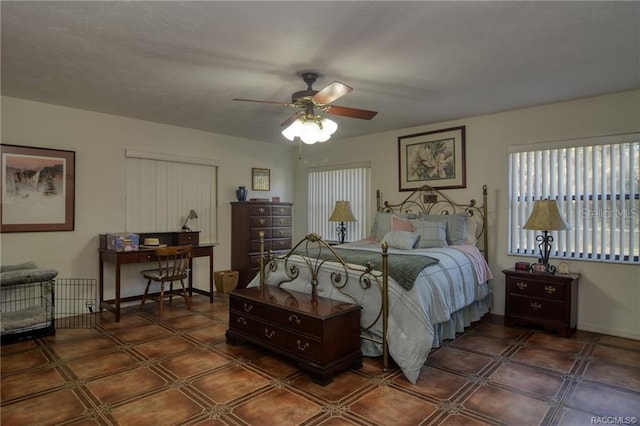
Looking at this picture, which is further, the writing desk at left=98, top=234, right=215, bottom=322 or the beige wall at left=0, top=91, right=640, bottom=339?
the writing desk at left=98, top=234, right=215, bottom=322

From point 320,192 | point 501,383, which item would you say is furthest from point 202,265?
point 501,383

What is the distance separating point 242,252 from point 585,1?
195 inches

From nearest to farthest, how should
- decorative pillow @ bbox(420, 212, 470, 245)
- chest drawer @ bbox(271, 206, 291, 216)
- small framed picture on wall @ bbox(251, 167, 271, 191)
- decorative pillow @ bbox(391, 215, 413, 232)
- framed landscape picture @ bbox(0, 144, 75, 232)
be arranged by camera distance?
framed landscape picture @ bbox(0, 144, 75, 232) → decorative pillow @ bbox(420, 212, 470, 245) → decorative pillow @ bbox(391, 215, 413, 232) → chest drawer @ bbox(271, 206, 291, 216) → small framed picture on wall @ bbox(251, 167, 271, 191)

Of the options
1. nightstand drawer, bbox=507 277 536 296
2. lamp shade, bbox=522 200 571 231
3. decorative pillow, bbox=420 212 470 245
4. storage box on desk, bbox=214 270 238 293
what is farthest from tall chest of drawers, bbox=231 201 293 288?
lamp shade, bbox=522 200 571 231

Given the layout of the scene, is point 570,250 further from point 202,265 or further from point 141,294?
point 141,294

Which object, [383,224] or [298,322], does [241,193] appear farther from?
[298,322]

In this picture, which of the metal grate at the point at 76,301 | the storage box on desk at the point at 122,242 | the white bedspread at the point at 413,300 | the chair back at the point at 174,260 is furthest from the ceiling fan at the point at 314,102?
the metal grate at the point at 76,301

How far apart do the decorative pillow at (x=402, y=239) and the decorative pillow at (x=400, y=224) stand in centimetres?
24

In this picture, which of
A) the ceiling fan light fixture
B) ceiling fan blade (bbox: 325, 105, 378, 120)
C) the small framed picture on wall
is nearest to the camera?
the ceiling fan light fixture

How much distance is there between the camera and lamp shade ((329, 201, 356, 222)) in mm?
5711

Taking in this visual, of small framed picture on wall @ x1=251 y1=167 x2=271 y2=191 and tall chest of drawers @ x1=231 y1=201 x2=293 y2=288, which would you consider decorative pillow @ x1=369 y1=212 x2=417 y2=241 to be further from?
small framed picture on wall @ x1=251 y1=167 x2=271 y2=191

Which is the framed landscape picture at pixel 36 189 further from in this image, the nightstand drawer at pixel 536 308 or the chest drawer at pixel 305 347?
the nightstand drawer at pixel 536 308

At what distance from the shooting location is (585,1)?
215 centimetres

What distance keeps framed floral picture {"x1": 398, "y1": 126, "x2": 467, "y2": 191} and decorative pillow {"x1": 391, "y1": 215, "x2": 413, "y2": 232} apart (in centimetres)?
85
